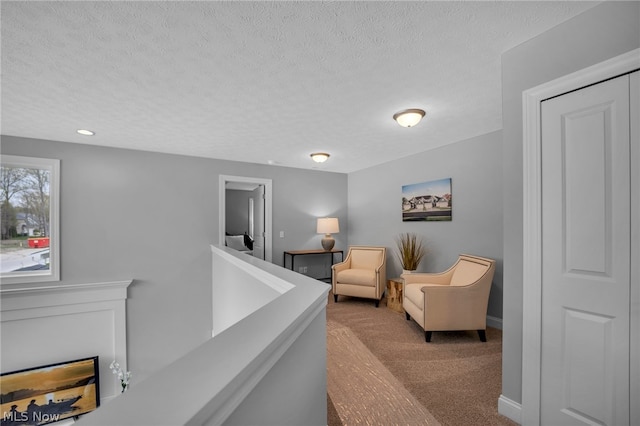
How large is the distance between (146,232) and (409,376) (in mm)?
3660

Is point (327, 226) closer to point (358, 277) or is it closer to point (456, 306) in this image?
point (358, 277)

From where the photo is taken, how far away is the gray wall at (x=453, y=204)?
3.29 meters

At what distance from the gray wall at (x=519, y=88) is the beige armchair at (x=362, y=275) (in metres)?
2.30

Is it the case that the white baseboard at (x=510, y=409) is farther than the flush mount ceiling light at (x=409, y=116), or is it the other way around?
the flush mount ceiling light at (x=409, y=116)

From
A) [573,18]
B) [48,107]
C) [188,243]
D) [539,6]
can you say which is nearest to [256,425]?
[539,6]

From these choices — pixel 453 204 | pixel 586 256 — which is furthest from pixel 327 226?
pixel 586 256

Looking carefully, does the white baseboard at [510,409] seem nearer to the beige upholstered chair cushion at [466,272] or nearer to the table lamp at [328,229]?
the beige upholstered chair cushion at [466,272]

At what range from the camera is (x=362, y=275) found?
13.4 feet

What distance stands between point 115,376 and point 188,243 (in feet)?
6.08

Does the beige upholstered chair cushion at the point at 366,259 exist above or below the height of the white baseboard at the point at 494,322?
above

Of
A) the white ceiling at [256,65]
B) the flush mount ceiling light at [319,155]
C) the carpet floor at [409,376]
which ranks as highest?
the white ceiling at [256,65]

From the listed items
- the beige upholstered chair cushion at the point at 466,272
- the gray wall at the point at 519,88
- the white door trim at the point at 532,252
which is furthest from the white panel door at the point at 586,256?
the beige upholstered chair cushion at the point at 466,272

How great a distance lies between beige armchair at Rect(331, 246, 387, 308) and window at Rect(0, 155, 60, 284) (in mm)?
3559

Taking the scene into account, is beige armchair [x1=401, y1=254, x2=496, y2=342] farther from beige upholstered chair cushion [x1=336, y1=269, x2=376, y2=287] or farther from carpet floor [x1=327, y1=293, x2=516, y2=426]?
beige upholstered chair cushion [x1=336, y1=269, x2=376, y2=287]
